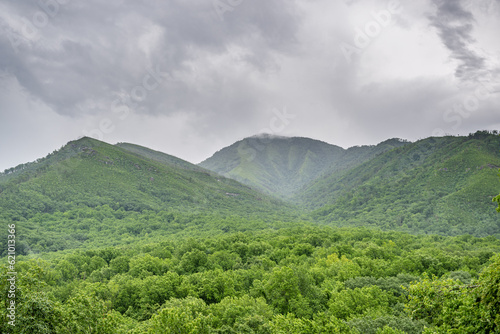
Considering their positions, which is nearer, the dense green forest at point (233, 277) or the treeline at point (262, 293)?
the treeline at point (262, 293)

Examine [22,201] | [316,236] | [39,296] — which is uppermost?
[22,201]

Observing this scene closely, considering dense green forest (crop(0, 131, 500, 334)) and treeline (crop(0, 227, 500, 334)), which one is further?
dense green forest (crop(0, 131, 500, 334))

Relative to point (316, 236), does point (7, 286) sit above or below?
above

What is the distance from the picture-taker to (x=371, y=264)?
191ft

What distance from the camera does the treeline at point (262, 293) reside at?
12.9m

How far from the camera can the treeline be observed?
42.3 feet

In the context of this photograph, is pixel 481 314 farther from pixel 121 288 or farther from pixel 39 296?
pixel 121 288

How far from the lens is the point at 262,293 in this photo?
148 feet

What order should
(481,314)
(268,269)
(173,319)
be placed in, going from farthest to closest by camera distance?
1. (268,269)
2. (173,319)
3. (481,314)

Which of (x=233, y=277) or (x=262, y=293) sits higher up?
(x=233, y=277)

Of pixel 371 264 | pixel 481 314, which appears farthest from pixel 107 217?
pixel 481 314

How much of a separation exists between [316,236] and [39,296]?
279 feet

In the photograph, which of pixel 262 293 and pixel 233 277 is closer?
pixel 262 293

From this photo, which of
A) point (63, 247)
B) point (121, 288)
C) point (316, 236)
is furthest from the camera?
point (63, 247)
